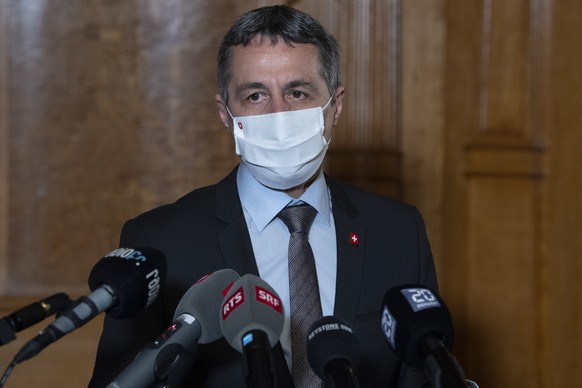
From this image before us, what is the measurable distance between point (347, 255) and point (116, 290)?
94 cm

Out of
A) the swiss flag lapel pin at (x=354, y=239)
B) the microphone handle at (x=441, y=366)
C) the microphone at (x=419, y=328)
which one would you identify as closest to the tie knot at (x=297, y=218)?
the swiss flag lapel pin at (x=354, y=239)

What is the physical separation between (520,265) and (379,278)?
192 centimetres

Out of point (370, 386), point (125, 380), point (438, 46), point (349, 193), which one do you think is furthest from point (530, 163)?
point (125, 380)

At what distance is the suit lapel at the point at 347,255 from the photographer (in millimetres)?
2281

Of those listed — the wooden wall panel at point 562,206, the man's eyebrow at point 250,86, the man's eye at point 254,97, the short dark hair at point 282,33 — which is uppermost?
→ the short dark hair at point 282,33

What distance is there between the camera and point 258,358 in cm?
135

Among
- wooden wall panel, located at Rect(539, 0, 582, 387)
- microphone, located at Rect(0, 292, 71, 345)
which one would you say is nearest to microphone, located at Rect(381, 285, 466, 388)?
microphone, located at Rect(0, 292, 71, 345)

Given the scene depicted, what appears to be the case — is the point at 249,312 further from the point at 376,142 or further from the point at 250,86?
the point at 376,142

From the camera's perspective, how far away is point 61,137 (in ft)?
Answer: 11.4

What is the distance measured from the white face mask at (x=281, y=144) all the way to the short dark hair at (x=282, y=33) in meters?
0.11

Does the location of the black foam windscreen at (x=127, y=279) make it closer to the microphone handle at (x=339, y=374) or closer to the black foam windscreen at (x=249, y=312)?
the black foam windscreen at (x=249, y=312)

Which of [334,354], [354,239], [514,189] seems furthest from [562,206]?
[334,354]

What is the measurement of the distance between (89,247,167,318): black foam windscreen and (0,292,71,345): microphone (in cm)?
9

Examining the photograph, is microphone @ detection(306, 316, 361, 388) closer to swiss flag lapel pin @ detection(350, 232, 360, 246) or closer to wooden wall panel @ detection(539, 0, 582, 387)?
swiss flag lapel pin @ detection(350, 232, 360, 246)
